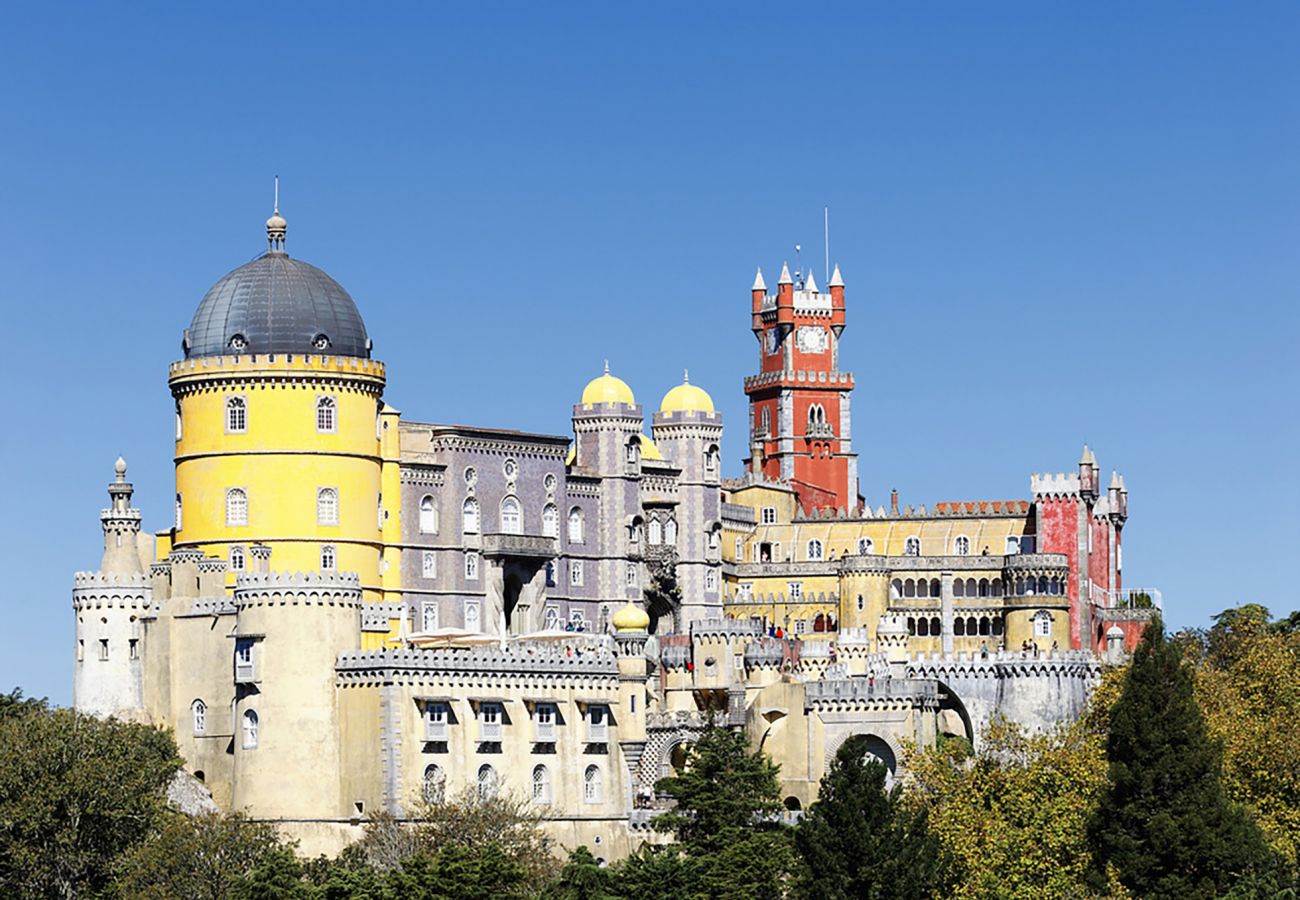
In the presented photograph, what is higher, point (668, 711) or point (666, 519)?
point (666, 519)

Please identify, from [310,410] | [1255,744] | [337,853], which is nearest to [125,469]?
[310,410]

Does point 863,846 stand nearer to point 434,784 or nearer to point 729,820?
point 729,820

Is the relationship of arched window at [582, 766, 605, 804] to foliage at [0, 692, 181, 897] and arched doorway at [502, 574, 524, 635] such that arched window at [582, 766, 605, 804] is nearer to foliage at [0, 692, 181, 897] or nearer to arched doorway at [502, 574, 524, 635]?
foliage at [0, 692, 181, 897]

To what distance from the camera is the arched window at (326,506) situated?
128 metres

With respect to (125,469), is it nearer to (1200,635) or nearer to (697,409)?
(697,409)

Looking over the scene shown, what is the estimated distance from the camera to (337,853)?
11475cm

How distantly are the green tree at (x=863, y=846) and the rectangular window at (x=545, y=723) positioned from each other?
22.6 metres

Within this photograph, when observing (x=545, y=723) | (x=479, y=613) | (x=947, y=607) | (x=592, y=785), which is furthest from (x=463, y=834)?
(x=947, y=607)

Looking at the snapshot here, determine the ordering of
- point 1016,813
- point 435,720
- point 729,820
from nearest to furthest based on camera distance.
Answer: point 1016,813 < point 729,820 < point 435,720

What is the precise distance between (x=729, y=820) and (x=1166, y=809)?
50.7 ft

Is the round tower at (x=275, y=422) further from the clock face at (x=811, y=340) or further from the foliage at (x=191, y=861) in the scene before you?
the clock face at (x=811, y=340)

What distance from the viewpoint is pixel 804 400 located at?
173625 mm

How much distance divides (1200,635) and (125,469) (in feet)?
193

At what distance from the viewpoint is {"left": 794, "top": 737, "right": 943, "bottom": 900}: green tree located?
96.9 metres
